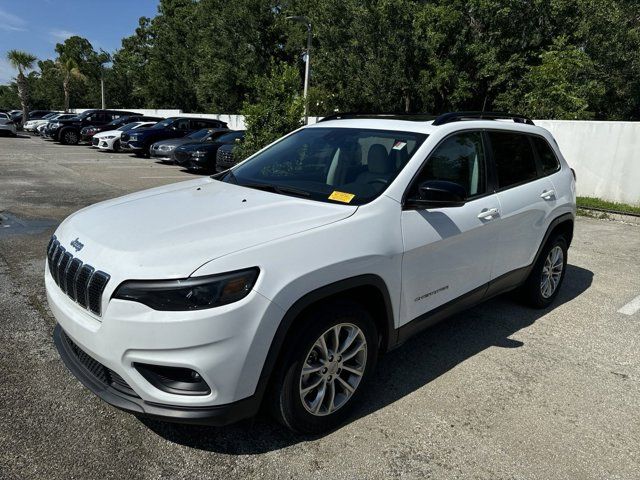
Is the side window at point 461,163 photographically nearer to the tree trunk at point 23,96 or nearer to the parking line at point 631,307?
the parking line at point 631,307

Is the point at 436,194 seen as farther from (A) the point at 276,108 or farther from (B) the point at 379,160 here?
(A) the point at 276,108

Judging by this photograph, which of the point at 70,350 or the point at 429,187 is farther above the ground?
the point at 429,187

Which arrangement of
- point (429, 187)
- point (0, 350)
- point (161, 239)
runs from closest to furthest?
point (161, 239), point (429, 187), point (0, 350)

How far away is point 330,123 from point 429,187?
137 cm

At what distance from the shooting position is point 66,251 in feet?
8.84

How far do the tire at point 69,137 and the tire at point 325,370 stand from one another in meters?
25.6

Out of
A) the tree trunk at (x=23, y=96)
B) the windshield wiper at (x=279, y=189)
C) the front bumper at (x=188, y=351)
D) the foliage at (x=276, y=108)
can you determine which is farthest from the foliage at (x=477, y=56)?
the tree trunk at (x=23, y=96)

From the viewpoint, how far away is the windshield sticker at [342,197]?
2.98m

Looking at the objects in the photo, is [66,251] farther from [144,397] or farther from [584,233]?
[584,233]

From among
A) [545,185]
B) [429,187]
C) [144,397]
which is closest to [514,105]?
[545,185]

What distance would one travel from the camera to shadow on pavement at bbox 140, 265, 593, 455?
270 cm

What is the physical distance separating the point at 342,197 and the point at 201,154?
12.4 metres

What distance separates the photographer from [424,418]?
9.77 ft

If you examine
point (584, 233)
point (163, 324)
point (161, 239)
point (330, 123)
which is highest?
point (330, 123)
